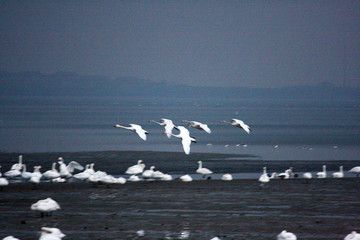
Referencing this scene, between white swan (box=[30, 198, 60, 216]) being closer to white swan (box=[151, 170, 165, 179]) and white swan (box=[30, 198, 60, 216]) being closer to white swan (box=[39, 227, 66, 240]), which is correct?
white swan (box=[39, 227, 66, 240])

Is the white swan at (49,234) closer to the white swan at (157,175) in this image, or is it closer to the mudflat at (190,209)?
the mudflat at (190,209)

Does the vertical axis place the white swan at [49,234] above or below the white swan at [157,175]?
below

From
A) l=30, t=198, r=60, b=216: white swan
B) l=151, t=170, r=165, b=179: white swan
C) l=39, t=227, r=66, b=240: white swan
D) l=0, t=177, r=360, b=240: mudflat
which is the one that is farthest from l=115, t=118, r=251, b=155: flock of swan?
l=39, t=227, r=66, b=240: white swan

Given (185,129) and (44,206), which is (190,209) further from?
(185,129)

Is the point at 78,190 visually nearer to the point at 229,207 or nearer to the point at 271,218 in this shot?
the point at 229,207

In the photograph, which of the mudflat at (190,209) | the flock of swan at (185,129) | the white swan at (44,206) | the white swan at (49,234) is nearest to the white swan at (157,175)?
the mudflat at (190,209)

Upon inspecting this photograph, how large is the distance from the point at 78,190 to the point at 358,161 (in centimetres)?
2048

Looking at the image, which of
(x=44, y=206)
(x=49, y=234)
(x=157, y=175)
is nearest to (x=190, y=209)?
(x=44, y=206)

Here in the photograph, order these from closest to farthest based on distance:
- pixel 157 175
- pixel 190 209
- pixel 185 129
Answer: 1. pixel 190 209
2. pixel 185 129
3. pixel 157 175

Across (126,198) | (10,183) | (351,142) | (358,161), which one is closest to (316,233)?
(126,198)

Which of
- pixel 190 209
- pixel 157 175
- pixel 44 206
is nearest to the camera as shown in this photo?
pixel 44 206

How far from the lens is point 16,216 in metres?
20.7

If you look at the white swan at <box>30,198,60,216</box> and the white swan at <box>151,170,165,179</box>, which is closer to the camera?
the white swan at <box>30,198,60,216</box>

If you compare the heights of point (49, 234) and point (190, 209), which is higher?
point (190, 209)
